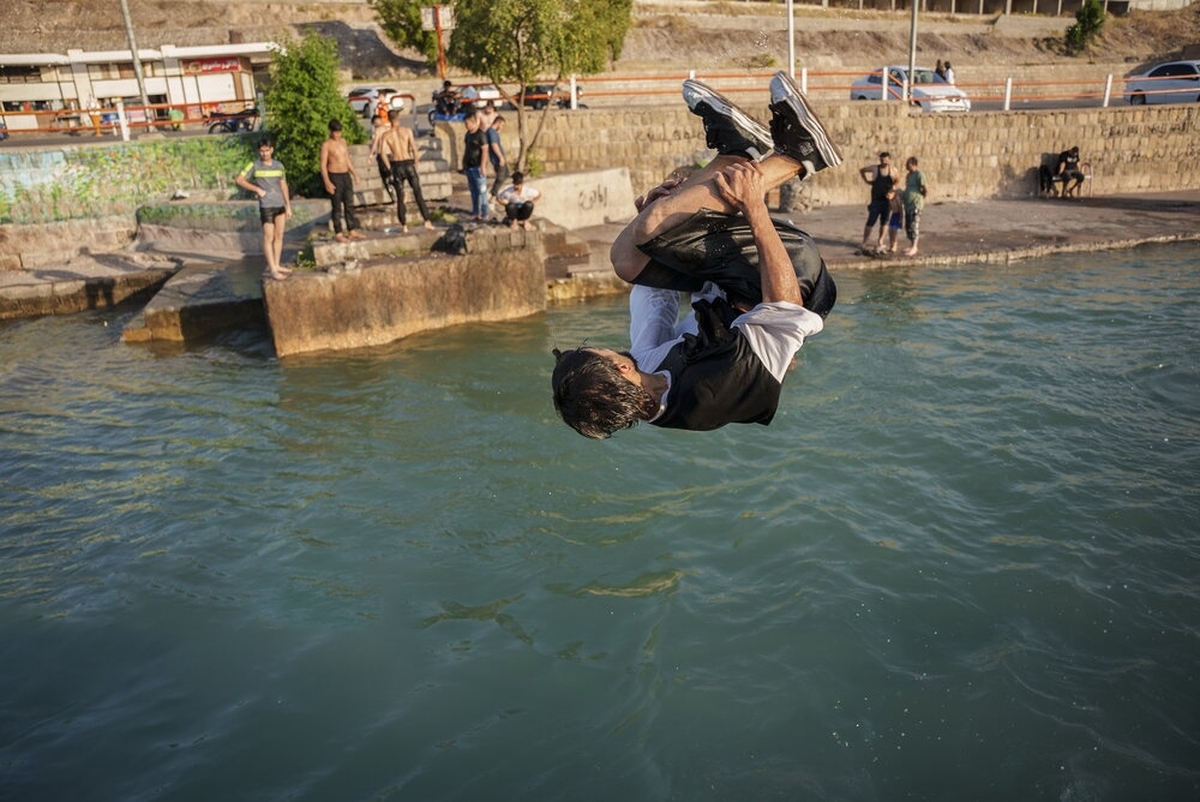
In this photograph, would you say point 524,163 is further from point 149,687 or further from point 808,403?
point 149,687

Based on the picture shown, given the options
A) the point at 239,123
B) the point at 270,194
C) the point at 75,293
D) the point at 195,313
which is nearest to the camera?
the point at 270,194

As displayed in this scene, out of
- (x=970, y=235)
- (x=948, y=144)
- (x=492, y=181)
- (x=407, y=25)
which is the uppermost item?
(x=407, y=25)

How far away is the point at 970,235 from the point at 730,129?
16372mm

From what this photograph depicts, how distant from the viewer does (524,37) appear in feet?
56.0

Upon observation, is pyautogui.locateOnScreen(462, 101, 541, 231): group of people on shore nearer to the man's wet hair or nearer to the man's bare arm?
the man's wet hair

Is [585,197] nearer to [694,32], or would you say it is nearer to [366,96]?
[366,96]

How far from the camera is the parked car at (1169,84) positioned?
24.8 meters

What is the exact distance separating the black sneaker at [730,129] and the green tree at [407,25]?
33.1 m

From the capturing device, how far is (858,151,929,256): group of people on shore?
15617mm

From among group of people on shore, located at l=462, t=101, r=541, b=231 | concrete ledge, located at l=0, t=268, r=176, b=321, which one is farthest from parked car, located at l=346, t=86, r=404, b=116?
concrete ledge, located at l=0, t=268, r=176, b=321

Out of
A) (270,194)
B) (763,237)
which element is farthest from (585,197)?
(763,237)

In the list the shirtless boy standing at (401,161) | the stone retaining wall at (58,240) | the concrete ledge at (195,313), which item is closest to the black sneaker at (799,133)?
the shirtless boy standing at (401,161)

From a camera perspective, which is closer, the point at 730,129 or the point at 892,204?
the point at 730,129

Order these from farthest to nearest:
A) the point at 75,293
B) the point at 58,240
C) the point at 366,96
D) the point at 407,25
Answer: the point at 407,25, the point at 366,96, the point at 58,240, the point at 75,293
